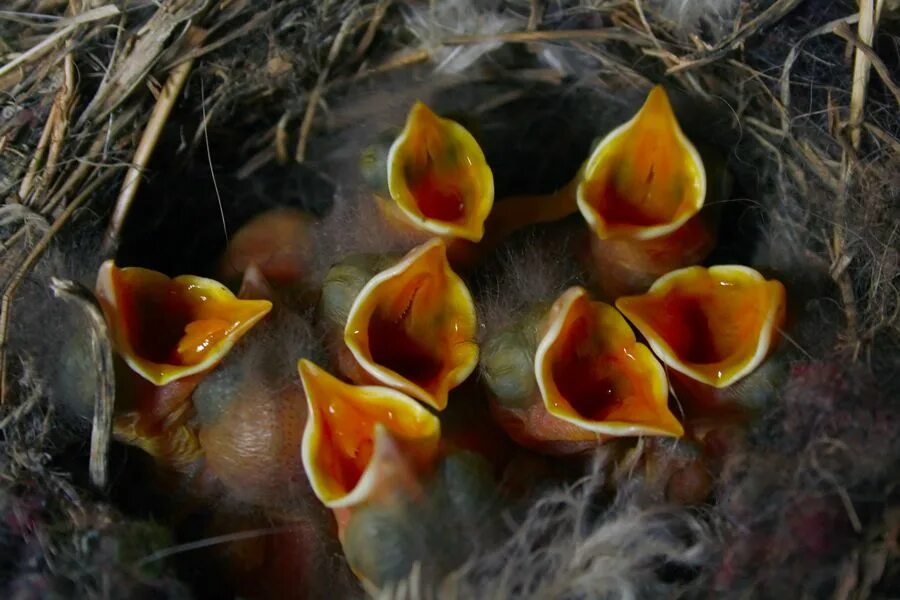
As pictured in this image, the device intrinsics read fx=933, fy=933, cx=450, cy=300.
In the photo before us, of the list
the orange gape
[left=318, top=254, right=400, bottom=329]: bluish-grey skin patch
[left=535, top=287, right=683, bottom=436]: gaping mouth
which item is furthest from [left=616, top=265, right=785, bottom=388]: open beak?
the orange gape

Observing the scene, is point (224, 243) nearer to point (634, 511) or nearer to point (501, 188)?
point (501, 188)

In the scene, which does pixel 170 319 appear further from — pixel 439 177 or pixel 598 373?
pixel 598 373

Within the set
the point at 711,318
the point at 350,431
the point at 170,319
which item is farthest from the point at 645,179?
the point at 170,319

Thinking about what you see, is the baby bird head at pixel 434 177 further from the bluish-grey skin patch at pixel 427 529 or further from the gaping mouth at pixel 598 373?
the bluish-grey skin patch at pixel 427 529

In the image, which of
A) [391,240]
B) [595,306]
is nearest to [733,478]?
[595,306]

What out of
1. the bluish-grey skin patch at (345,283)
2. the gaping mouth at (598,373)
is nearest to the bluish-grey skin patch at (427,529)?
the gaping mouth at (598,373)

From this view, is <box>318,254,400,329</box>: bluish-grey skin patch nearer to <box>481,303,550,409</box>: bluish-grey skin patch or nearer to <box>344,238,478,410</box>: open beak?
<box>344,238,478,410</box>: open beak
